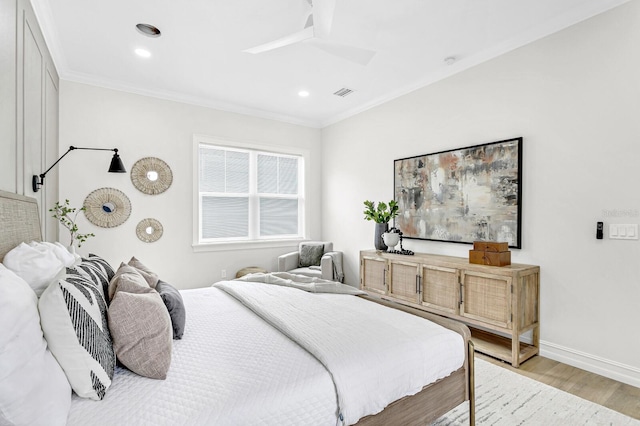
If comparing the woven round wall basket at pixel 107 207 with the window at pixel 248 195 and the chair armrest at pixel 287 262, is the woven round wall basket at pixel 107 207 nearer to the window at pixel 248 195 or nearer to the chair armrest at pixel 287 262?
the window at pixel 248 195

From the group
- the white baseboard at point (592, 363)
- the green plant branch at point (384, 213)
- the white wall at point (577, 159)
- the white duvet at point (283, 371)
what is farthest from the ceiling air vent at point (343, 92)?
the white baseboard at point (592, 363)

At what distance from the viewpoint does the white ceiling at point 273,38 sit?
7.88ft

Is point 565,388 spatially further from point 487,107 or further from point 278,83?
point 278,83

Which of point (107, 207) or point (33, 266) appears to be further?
point (107, 207)

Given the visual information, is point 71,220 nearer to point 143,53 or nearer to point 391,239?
point 143,53

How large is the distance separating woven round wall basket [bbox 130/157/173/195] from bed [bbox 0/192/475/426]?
1747 millimetres

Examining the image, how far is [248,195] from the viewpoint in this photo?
474 centimetres

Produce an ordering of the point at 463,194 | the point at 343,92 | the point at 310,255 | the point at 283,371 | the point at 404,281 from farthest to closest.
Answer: the point at 310,255 < the point at 343,92 < the point at 404,281 < the point at 463,194 < the point at 283,371

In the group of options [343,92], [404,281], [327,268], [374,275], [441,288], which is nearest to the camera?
[441,288]

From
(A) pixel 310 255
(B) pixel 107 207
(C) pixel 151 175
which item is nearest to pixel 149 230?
(B) pixel 107 207

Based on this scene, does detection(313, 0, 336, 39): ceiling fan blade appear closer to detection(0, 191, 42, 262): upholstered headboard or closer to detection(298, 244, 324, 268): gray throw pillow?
detection(0, 191, 42, 262): upholstered headboard

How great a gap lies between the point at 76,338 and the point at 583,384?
3.06 m

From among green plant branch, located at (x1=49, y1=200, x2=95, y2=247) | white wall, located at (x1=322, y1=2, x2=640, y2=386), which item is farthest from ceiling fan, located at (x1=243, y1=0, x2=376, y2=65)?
green plant branch, located at (x1=49, y1=200, x2=95, y2=247)

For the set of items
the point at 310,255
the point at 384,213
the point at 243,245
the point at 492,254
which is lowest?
the point at 310,255
